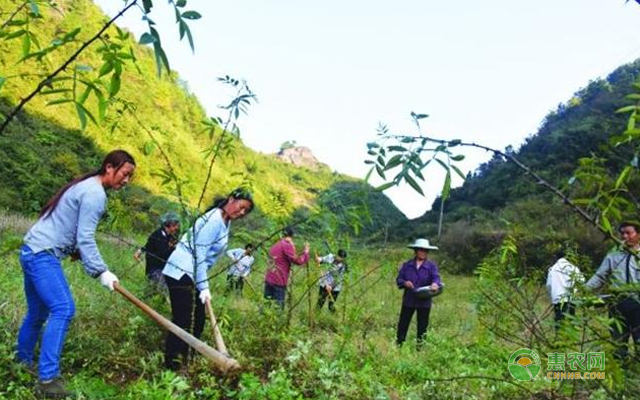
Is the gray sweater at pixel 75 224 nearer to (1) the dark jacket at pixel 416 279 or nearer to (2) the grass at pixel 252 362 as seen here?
(2) the grass at pixel 252 362

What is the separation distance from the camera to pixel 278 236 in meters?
3.65

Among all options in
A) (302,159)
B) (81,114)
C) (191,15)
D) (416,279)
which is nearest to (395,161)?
(191,15)

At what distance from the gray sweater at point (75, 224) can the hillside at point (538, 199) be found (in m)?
2.58

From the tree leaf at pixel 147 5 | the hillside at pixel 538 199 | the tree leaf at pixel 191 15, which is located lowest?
the tree leaf at pixel 191 15

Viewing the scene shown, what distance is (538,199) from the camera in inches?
1294

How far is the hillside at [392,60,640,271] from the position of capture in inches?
695

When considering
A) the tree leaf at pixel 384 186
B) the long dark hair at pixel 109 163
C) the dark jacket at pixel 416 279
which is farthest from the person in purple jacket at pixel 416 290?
the tree leaf at pixel 384 186

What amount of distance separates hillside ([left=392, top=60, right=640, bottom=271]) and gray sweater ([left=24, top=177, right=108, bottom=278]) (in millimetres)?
2576

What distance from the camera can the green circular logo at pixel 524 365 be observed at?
10.3 ft

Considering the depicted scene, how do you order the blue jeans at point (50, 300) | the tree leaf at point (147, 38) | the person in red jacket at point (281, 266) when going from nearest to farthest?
the tree leaf at point (147, 38) → the blue jeans at point (50, 300) → the person in red jacket at point (281, 266)

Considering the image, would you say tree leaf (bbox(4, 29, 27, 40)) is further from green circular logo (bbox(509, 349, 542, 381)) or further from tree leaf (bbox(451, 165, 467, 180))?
green circular logo (bbox(509, 349, 542, 381))

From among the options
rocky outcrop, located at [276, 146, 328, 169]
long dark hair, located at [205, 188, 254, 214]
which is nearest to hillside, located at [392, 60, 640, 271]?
long dark hair, located at [205, 188, 254, 214]

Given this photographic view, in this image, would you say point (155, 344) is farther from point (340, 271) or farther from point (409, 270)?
point (409, 270)

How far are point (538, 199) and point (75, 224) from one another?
3303 centimetres
